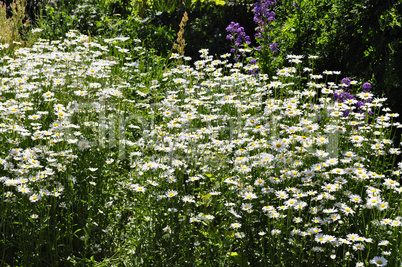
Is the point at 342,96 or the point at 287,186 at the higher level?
the point at 342,96

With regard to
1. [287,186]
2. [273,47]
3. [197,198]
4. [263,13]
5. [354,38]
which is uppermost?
[263,13]

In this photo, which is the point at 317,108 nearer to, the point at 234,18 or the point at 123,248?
the point at 123,248

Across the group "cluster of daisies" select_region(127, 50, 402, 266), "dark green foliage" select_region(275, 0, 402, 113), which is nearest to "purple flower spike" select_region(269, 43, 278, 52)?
"dark green foliage" select_region(275, 0, 402, 113)

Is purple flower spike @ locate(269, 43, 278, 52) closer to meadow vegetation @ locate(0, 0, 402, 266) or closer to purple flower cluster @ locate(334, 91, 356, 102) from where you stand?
meadow vegetation @ locate(0, 0, 402, 266)

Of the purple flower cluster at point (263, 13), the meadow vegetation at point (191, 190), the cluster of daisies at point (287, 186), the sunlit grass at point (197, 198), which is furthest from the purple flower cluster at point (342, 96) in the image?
the purple flower cluster at point (263, 13)

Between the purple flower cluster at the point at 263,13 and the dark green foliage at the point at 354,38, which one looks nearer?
the dark green foliage at the point at 354,38

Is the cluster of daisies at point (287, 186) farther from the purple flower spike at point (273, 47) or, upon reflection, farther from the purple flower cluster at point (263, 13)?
the purple flower cluster at point (263, 13)

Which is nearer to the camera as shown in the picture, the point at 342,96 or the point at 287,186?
the point at 287,186

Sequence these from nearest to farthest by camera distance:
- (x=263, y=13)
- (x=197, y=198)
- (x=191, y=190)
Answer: (x=197, y=198)
(x=191, y=190)
(x=263, y=13)

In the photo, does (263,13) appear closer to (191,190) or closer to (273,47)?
(273,47)

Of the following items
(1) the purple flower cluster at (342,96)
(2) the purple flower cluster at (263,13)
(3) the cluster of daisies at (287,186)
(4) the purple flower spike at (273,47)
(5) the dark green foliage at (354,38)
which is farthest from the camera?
(2) the purple flower cluster at (263,13)

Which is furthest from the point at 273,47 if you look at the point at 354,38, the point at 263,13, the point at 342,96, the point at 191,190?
the point at 191,190

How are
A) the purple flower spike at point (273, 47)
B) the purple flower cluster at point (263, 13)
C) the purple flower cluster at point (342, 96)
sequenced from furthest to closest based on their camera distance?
the purple flower cluster at point (263, 13)
the purple flower spike at point (273, 47)
the purple flower cluster at point (342, 96)

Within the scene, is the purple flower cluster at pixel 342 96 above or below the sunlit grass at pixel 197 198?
above
